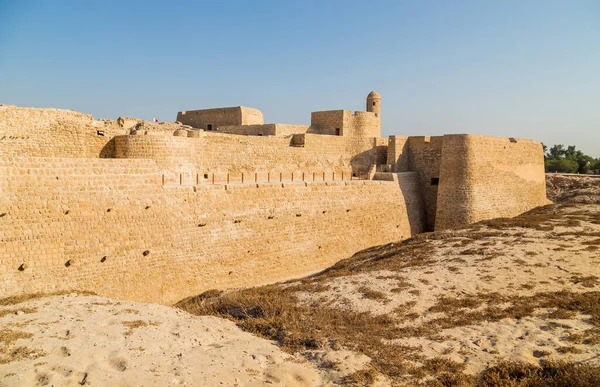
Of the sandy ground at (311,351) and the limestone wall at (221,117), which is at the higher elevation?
the limestone wall at (221,117)

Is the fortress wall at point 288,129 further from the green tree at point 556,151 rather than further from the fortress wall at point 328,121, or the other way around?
the green tree at point 556,151

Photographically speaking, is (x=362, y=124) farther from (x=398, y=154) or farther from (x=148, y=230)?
(x=148, y=230)

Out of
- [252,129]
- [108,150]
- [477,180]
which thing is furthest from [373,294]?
[252,129]

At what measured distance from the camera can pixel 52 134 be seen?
1314 cm

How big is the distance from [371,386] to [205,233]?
8.06 m

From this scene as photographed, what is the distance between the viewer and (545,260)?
39.2 feet

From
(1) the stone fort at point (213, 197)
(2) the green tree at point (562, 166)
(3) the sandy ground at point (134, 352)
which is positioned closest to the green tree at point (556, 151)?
(2) the green tree at point (562, 166)

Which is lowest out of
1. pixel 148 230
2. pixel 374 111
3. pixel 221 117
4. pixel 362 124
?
pixel 148 230

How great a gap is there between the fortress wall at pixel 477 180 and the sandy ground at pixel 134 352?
14.5 metres

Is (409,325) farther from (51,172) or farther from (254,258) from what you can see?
(51,172)

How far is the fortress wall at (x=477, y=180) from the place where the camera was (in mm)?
19797

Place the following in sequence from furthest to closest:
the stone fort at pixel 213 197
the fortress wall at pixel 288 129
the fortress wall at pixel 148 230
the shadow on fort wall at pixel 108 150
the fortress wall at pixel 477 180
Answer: the fortress wall at pixel 288 129, the fortress wall at pixel 477 180, the shadow on fort wall at pixel 108 150, the stone fort at pixel 213 197, the fortress wall at pixel 148 230

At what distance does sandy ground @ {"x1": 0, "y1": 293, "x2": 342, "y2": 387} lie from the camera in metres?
5.75

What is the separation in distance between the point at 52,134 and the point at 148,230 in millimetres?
4899
